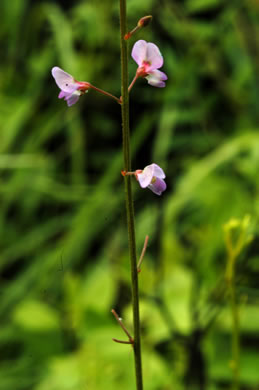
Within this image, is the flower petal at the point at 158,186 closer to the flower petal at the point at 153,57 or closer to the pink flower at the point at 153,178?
the pink flower at the point at 153,178

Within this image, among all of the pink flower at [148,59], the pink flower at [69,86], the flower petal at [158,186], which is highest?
the pink flower at [148,59]

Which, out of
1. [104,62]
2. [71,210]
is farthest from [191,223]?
[104,62]

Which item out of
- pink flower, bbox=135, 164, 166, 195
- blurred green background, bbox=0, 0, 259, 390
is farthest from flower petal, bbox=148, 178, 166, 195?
blurred green background, bbox=0, 0, 259, 390

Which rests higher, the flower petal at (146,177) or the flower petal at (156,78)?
the flower petal at (156,78)

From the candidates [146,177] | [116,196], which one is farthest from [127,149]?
[116,196]

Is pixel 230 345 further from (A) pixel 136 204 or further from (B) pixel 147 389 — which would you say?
(A) pixel 136 204

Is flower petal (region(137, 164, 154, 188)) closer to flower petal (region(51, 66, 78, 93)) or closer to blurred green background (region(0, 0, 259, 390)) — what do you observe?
flower petal (region(51, 66, 78, 93))

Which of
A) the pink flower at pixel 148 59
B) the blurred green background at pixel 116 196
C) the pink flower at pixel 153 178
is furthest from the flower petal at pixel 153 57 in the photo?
the blurred green background at pixel 116 196
